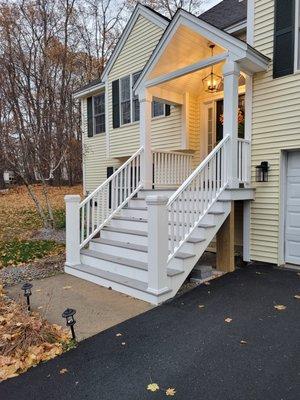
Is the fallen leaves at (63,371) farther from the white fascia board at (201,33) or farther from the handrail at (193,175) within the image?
the white fascia board at (201,33)

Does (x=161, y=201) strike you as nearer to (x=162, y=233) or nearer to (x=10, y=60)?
(x=162, y=233)

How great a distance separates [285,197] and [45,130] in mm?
6916

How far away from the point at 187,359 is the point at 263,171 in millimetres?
4017

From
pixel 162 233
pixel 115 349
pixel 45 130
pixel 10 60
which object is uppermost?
pixel 10 60

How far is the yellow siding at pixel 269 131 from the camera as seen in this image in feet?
18.3

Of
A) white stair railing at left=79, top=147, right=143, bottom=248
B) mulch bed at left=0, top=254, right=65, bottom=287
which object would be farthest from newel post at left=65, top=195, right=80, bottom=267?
mulch bed at left=0, top=254, right=65, bottom=287

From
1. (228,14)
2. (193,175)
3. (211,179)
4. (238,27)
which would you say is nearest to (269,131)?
(211,179)

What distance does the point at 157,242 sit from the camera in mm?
4043

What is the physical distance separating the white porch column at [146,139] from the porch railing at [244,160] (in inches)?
77.1

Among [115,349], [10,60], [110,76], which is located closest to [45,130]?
[10,60]

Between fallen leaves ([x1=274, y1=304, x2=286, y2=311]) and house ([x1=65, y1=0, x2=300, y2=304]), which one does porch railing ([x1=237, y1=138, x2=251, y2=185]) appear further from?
fallen leaves ([x1=274, y1=304, x2=286, y2=311])

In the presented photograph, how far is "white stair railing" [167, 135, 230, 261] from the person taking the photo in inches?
180

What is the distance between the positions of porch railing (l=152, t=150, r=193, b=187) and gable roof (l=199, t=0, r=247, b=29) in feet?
9.82

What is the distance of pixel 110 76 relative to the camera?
10.6m
